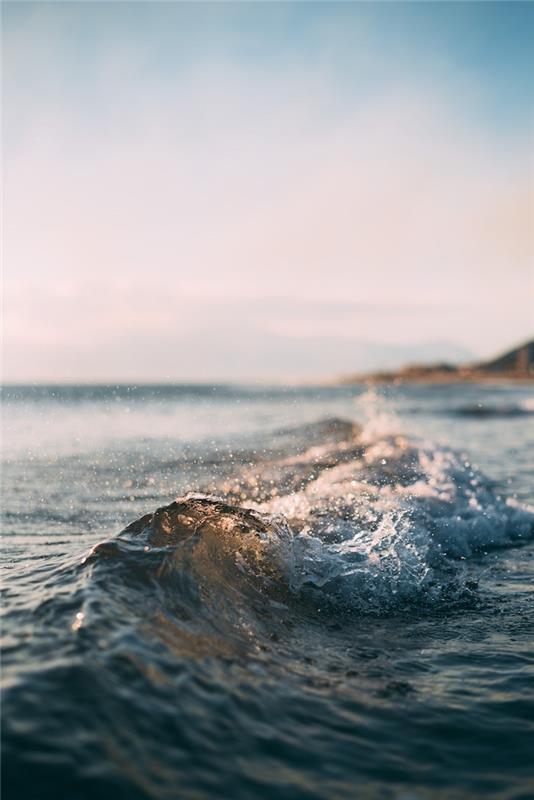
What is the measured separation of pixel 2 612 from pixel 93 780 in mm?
2275

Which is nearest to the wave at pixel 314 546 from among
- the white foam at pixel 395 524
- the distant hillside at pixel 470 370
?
the white foam at pixel 395 524

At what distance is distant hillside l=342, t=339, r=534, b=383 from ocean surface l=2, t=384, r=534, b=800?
149225 millimetres

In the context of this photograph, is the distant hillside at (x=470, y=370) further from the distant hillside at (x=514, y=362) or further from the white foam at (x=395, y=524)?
the white foam at (x=395, y=524)

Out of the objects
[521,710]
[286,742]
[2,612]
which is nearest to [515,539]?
[521,710]

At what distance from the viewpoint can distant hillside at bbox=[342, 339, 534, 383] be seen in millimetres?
155250

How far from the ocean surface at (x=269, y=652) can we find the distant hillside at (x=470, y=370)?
490ft

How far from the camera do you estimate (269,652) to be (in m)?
4.87

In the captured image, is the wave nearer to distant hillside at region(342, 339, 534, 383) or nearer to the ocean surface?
the ocean surface

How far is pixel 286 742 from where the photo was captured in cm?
364

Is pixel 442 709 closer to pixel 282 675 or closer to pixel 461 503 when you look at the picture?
pixel 282 675

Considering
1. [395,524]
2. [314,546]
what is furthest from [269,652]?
[395,524]

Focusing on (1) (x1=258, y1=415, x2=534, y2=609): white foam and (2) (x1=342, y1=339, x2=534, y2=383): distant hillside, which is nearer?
(1) (x1=258, y1=415, x2=534, y2=609): white foam

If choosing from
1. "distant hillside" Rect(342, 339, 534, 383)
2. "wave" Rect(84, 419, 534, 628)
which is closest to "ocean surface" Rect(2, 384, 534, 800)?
"wave" Rect(84, 419, 534, 628)

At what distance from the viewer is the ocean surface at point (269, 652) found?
10.8ft
